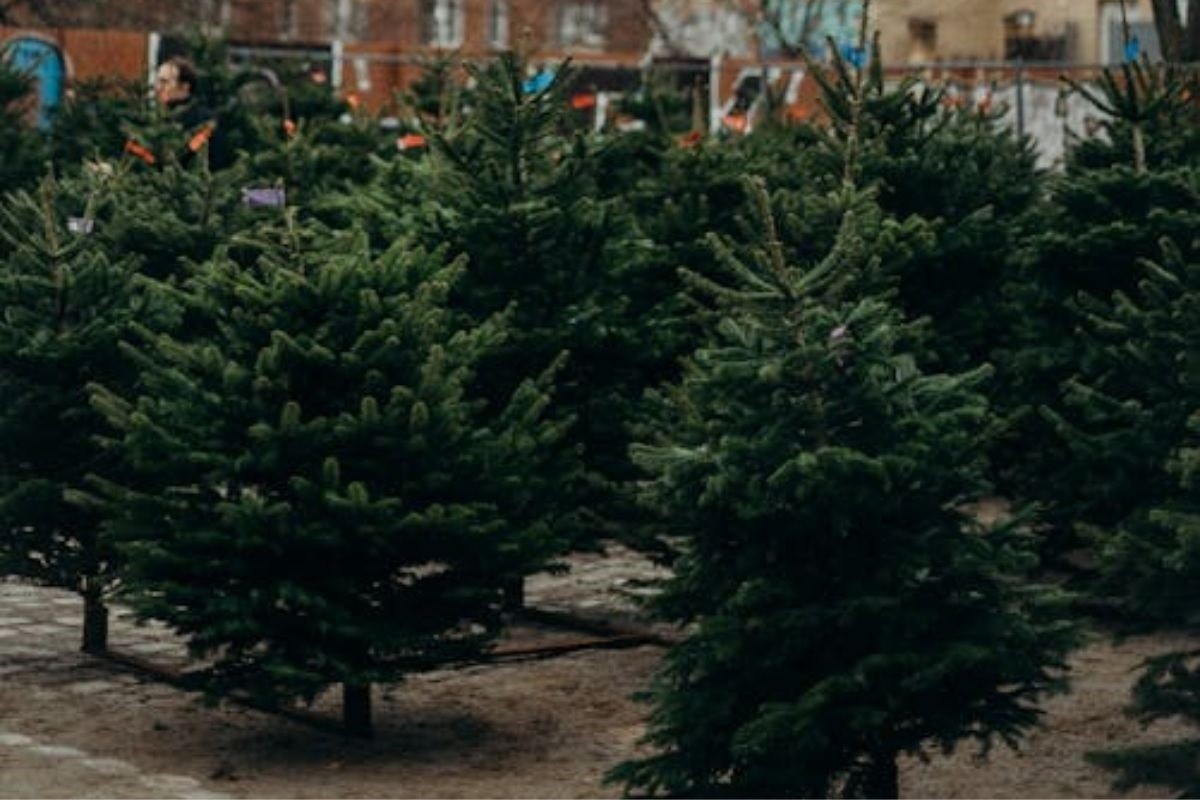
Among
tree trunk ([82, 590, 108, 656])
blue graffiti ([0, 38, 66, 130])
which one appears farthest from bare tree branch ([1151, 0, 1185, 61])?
blue graffiti ([0, 38, 66, 130])

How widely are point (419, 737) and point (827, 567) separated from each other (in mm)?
2898

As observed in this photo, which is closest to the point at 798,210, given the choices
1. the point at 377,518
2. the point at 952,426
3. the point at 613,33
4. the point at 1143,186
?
the point at 1143,186

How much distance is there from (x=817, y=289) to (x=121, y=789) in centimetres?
322

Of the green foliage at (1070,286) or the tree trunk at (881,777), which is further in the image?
the green foliage at (1070,286)

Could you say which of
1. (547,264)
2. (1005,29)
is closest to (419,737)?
(547,264)

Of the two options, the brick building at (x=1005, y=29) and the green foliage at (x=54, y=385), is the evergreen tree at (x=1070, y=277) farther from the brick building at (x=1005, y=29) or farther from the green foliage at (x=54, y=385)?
the brick building at (x=1005, y=29)

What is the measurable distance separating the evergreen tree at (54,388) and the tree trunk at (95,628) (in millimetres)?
226

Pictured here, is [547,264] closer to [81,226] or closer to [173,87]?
[81,226]

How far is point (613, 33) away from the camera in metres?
56.4

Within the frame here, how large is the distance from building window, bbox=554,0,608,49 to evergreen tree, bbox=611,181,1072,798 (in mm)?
45453

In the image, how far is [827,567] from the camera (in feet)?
32.7

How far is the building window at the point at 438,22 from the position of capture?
42.9 m

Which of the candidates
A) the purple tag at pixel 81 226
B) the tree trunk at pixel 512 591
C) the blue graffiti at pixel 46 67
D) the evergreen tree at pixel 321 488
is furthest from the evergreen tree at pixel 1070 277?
the blue graffiti at pixel 46 67

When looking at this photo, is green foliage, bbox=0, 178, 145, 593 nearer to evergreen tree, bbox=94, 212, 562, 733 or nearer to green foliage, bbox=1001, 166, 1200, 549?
evergreen tree, bbox=94, 212, 562, 733
